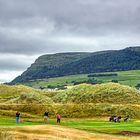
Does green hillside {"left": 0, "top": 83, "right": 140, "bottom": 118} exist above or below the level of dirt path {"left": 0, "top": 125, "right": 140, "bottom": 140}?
above

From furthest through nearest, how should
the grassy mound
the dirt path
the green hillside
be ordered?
1. the grassy mound
2. the green hillside
3. the dirt path

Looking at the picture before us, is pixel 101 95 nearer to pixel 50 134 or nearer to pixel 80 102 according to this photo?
pixel 80 102

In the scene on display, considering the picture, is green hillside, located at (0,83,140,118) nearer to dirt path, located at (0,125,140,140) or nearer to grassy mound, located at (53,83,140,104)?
grassy mound, located at (53,83,140,104)

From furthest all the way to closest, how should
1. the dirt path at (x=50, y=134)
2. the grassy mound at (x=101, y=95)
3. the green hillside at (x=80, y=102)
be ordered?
the grassy mound at (x=101, y=95) → the green hillside at (x=80, y=102) → the dirt path at (x=50, y=134)

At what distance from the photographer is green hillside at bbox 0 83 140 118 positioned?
11338cm

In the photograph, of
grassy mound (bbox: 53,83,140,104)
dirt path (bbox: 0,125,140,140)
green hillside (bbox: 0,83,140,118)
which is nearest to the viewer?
dirt path (bbox: 0,125,140,140)

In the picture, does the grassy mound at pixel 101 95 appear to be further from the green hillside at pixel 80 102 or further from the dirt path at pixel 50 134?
the dirt path at pixel 50 134

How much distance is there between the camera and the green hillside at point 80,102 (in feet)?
372

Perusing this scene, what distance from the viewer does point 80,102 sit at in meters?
135

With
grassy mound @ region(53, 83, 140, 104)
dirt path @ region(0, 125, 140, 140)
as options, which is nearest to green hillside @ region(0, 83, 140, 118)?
grassy mound @ region(53, 83, 140, 104)

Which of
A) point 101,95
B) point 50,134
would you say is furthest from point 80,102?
point 50,134

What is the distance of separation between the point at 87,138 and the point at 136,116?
5446 cm

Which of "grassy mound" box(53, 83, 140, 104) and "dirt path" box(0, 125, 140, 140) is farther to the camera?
"grassy mound" box(53, 83, 140, 104)

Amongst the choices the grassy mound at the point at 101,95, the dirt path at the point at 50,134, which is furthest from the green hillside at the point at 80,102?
the dirt path at the point at 50,134
